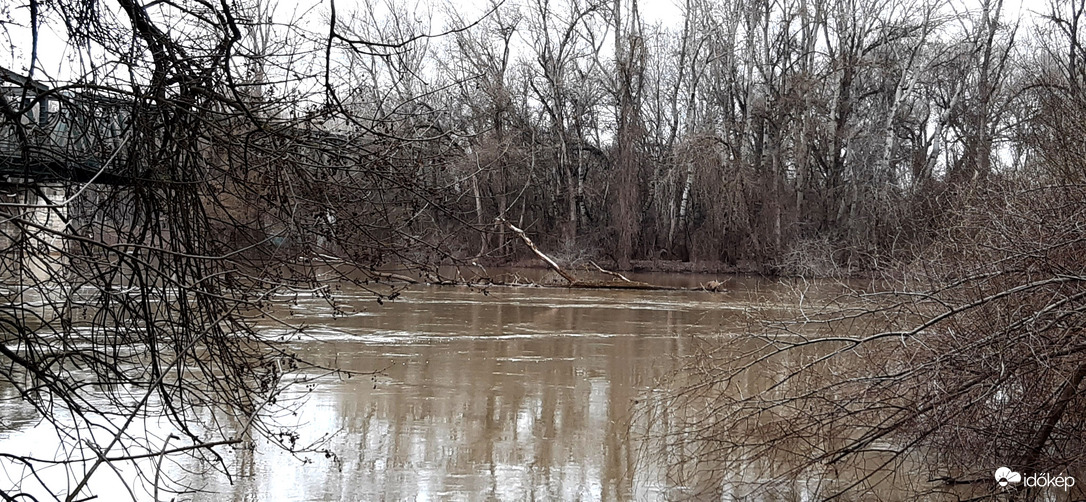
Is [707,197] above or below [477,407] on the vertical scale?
above

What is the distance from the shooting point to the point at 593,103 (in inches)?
1641

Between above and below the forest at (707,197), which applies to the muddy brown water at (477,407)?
below

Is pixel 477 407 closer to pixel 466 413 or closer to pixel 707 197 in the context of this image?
pixel 466 413

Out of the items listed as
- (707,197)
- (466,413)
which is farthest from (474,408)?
(707,197)

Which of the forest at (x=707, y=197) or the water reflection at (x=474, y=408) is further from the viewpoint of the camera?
the water reflection at (x=474, y=408)

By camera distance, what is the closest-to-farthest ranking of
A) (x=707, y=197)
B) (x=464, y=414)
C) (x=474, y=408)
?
(x=464, y=414) < (x=474, y=408) < (x=707, y=197)

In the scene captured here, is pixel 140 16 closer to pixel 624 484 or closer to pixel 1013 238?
pixel 624 484

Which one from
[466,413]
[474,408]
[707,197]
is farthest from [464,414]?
[707,197]

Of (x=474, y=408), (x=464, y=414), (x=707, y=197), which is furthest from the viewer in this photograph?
(x=707, y=197)

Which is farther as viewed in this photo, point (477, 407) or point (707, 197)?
point (707, 197)

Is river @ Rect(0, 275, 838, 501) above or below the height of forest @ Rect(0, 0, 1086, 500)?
below

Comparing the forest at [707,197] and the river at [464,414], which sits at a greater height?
the forest at [707,197]

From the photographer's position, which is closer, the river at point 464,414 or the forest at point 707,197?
the forest at point 707,197

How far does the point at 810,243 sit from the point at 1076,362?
24284mm
